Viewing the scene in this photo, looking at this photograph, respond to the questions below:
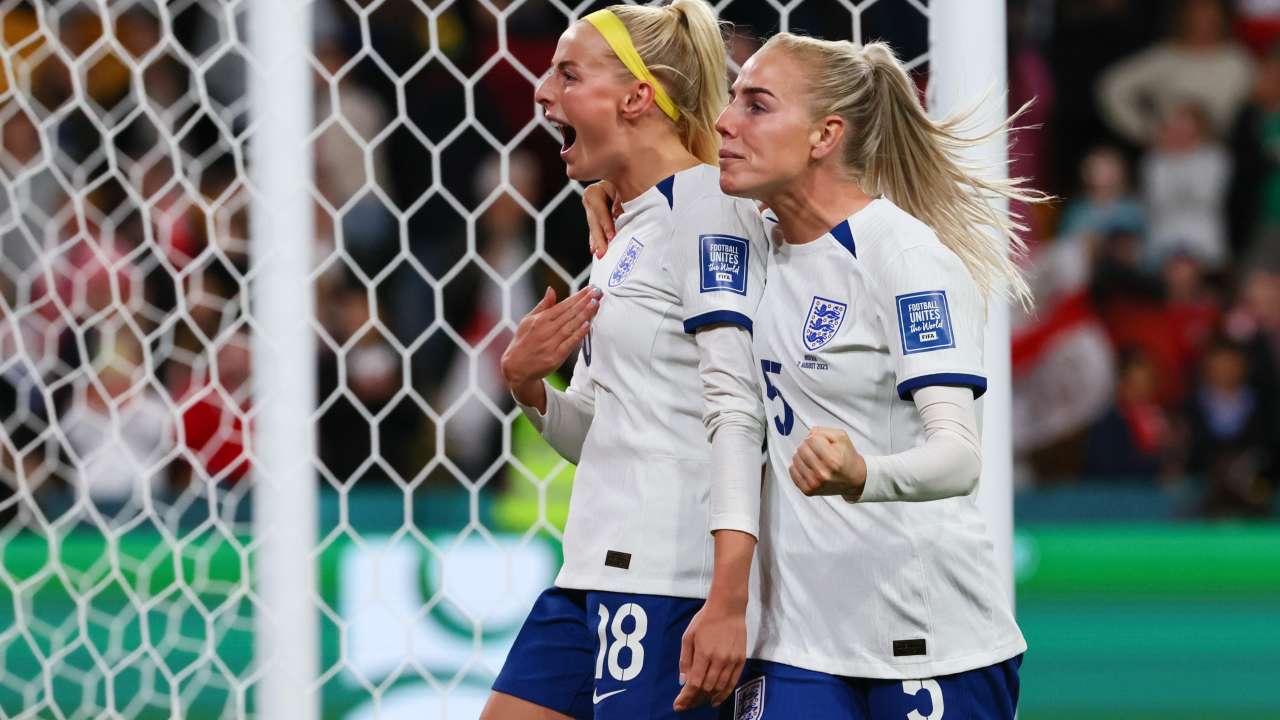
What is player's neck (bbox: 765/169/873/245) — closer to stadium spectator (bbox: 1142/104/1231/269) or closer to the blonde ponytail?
the blonde ponytail

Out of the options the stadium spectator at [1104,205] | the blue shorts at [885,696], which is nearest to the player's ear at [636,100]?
the blue shorts at [885,696]

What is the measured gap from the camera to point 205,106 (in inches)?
119

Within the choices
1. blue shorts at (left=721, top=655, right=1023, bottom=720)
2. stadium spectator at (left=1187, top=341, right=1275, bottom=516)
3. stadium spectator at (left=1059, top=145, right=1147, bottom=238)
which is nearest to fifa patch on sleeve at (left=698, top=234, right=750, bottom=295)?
blue shorts at (left=721, top=655, right=1023, bottom=720)

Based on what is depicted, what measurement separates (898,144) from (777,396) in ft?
1.12

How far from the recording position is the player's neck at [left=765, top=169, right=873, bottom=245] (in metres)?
1.88

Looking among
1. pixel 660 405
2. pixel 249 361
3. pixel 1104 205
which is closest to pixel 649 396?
pixel 660 405

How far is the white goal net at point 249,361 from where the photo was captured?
3082 millimetres

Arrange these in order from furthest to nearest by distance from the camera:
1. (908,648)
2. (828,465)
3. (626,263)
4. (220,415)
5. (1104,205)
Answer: (1104,205) < (220,415) < (626,263) < (908,648) < (828,465)

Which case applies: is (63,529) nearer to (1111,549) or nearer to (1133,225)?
(1111,549)

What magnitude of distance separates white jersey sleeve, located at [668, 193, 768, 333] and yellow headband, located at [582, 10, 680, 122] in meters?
0.16

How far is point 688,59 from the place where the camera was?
6.91ft

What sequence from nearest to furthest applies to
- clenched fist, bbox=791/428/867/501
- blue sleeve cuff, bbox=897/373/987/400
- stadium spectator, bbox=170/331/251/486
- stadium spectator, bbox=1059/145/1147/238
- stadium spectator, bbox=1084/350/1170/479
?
clenched fist, bbox=791/428/867/501 → blue sleeve cuff, bbox=897/373/987/400 → stadium spectator, bbox=170/331/251/486 → stadium spectator, bbox=1084/350/1170/479 → stadium spectator, bbox=1059/145/1147/238

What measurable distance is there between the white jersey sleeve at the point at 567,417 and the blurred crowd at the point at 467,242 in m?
1.72

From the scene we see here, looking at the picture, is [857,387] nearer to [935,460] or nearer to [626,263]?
[935,460]
